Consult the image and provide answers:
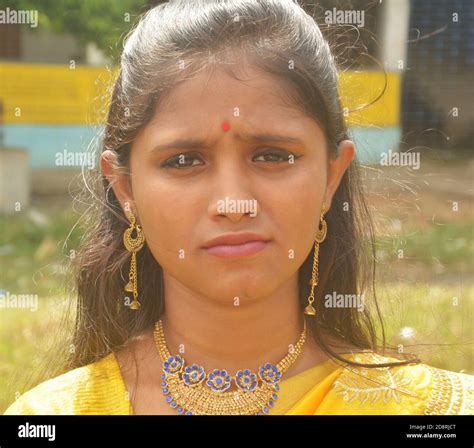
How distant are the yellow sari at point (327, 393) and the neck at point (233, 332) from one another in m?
0.08

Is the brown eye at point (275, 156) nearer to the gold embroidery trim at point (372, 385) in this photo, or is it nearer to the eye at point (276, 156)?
the eye at point (276, 156)

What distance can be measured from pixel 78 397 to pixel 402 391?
0.88 m

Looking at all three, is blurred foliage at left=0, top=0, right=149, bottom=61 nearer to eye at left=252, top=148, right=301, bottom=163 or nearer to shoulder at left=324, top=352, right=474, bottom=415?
eye at left=252, top=148, right=301, bottom=163

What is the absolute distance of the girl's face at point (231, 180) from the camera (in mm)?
1968

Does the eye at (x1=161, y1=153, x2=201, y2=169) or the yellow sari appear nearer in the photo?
the eye at (x1=161, y1=153, x2=201, y2=169)

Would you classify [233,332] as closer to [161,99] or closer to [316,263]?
[316,263]

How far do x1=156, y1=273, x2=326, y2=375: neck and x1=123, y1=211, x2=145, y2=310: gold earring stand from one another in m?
0.15

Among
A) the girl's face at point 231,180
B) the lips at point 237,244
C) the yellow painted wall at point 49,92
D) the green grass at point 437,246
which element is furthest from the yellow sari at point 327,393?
the yellow painted wall at point 49,92

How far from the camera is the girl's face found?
197 cm

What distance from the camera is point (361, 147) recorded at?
2564 mm

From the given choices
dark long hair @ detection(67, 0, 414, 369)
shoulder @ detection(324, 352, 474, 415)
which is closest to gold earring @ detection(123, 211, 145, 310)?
dark long hair @ detection(67, 0, 414, 369)

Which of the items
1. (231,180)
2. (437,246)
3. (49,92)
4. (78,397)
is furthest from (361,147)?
(49,92)

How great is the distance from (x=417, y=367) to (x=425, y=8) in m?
2.32

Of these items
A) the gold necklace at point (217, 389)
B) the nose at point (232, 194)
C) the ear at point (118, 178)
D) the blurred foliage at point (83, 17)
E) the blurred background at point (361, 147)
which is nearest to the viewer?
the nose at point (232, 194)
